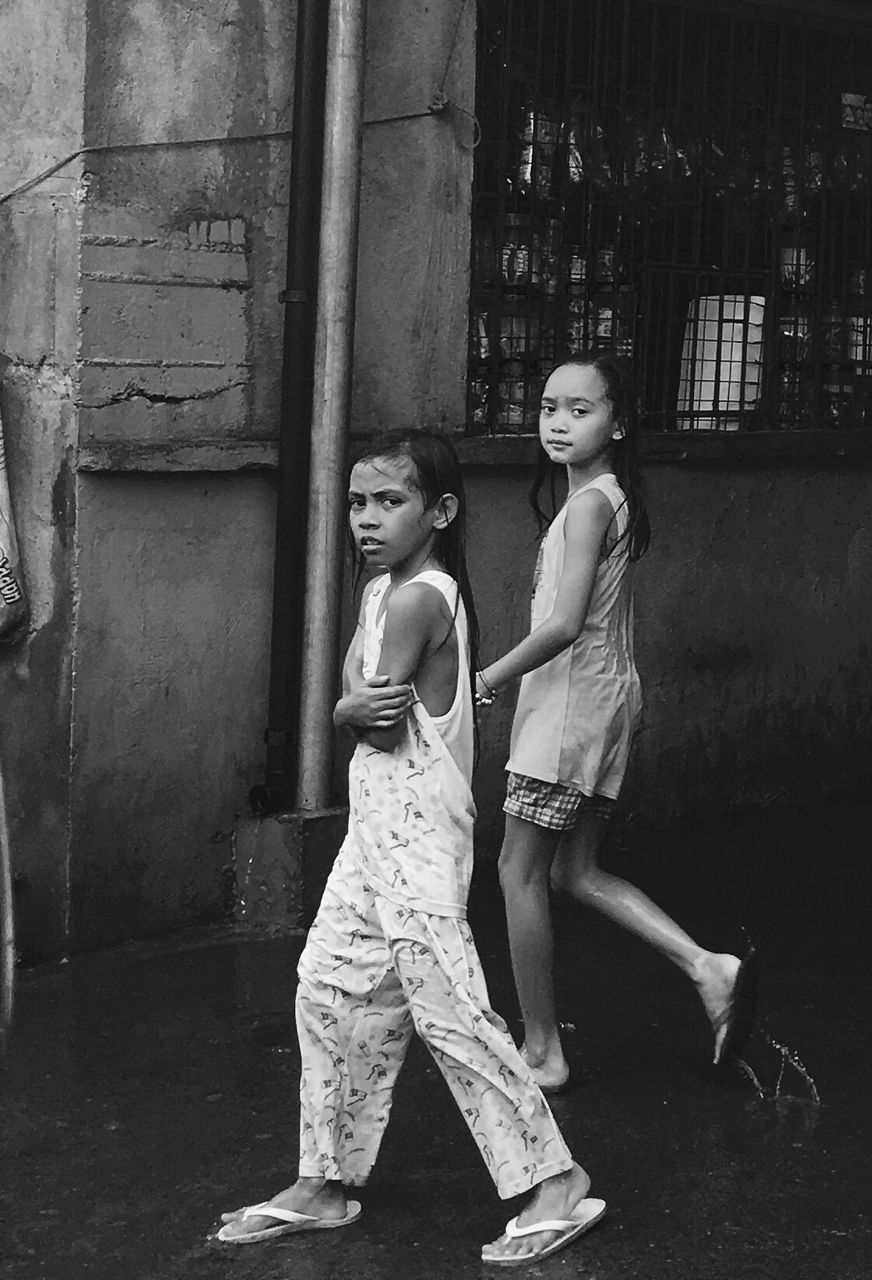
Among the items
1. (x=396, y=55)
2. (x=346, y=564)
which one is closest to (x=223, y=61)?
(x=396, y=55)

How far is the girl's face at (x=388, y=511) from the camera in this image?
12.1ft

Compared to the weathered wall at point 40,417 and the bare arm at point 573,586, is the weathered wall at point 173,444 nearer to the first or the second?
the weathered wall at point 40,417

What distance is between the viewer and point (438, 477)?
3.71 m

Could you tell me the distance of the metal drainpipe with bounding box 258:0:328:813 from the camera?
5.70m

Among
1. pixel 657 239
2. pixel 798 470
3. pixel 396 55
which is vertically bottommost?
pixel 798 470

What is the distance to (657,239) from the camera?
6992 mm

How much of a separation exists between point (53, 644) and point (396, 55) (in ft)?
7.04

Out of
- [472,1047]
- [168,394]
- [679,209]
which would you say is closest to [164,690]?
[168,394]

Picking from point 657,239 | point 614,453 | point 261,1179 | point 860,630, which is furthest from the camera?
point 860,630

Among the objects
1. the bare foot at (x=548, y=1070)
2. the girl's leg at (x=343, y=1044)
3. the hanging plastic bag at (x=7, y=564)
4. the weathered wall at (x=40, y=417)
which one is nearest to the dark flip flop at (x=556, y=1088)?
the bare foot at (x=548, y=1070)

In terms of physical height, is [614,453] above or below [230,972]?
above

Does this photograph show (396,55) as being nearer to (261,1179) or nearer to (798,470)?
(798,470)

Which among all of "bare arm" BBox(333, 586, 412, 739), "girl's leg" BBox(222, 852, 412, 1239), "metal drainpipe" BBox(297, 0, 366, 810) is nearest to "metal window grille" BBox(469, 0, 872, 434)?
"metal drainpipe" BBox(297, 0, 366, 810)

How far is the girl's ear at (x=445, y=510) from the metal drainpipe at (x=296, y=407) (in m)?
2.10
